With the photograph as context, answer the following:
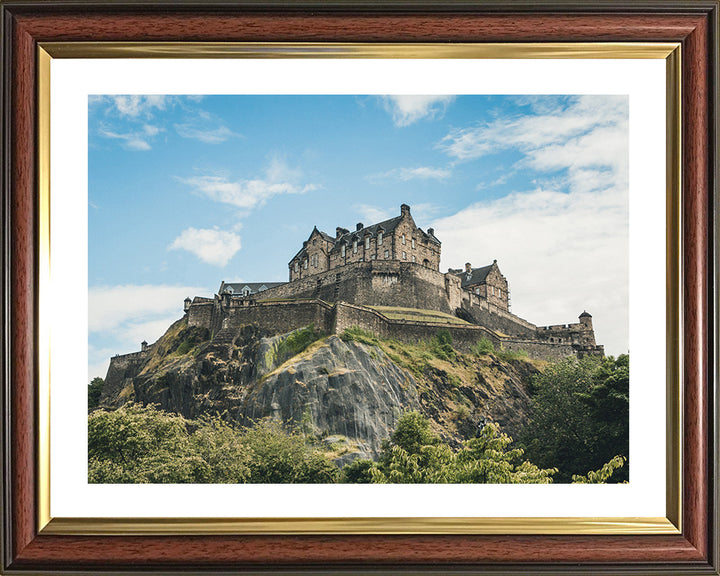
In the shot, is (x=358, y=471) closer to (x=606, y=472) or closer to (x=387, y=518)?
(x=387, y=518)

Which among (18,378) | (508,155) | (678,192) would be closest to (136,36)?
(18,378)

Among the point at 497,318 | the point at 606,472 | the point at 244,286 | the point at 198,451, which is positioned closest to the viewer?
the point at 606,472

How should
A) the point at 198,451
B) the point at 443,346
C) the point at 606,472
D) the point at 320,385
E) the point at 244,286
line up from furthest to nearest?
the point at 443,346 → the point at 320,385 → the point at 244,286 → the point at 198,451 → the point at 606,472

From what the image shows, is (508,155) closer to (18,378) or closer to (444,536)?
(444,536)

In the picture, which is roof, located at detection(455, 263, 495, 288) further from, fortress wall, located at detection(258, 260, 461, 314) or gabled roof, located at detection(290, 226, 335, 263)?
gabled roof, located at detection(290, 226, 335, 263)

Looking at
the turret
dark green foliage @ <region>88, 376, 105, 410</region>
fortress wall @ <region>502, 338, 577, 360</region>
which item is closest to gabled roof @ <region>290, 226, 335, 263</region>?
dark green foliage @ <region>88, 376, 105, 410</region>

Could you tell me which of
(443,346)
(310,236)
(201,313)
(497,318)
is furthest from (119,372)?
(497,318)

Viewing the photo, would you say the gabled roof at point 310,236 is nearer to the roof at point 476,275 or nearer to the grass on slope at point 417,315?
the grass on slope at point 417,315

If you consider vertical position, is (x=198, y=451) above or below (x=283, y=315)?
below
